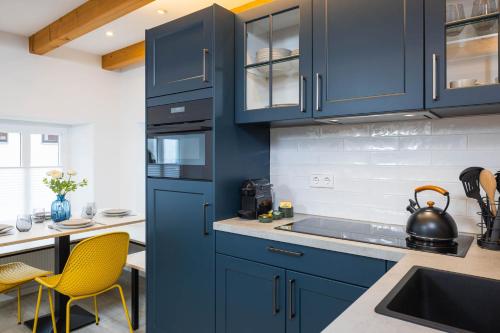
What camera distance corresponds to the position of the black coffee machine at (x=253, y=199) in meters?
2.09

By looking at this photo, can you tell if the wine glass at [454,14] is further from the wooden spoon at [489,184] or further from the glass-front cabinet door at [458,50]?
the wooden spoon at [489,184]

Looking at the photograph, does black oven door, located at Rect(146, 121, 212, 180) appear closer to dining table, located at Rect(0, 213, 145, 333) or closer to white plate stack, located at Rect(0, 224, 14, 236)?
dining table, located at Rect(0, 213, 145, 333)

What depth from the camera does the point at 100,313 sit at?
2.88m

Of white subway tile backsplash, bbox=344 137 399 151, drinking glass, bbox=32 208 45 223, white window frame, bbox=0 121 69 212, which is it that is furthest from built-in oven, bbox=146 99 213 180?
white window frame, bbox=0 121 69 212

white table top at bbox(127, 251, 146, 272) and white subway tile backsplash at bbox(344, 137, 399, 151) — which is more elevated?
white subway tile backsplash at bbox(344, 137, 399, 151)

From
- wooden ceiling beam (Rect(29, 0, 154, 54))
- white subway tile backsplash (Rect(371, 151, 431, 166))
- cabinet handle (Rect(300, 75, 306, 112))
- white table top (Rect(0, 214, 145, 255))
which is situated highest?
wooden ceiling beam (Rect(29, 0, 154, 54))

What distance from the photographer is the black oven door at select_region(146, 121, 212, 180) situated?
2.06 metres

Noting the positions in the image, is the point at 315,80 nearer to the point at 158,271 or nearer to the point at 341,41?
the point at 341,41

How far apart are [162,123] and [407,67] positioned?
154cm

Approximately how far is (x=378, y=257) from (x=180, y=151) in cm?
137

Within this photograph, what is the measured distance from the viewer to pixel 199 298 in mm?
2094

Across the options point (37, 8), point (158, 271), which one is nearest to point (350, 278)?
point (158, 271)

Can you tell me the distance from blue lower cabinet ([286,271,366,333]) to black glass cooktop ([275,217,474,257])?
0.72 feet

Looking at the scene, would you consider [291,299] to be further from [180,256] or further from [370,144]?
[370,144]
